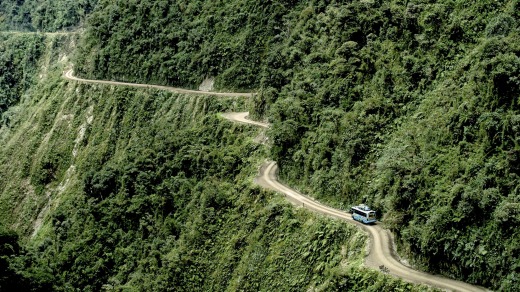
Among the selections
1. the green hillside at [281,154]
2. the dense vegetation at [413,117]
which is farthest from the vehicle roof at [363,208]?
the green hillside at [281,154]

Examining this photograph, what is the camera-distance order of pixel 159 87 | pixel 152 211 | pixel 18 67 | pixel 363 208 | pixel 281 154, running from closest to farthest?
1. pixel 363 208
2. pixel 281 154
3. pixel 152 211
4. pixel 159 87
5. pixel 18 67

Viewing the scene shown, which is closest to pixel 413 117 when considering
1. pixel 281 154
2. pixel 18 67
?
pixel 281 154

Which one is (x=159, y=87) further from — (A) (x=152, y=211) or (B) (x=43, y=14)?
(B) (x=43, y=14)

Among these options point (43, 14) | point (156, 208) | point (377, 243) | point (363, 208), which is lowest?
point (43, 14)

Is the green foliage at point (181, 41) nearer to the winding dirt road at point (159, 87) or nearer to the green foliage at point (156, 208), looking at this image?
the winding dirt road at point (159, 87)

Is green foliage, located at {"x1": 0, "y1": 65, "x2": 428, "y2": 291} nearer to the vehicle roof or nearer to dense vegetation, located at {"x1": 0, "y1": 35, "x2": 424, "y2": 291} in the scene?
dense vegetation, located at {"x1": 0, "y1": 35, "x2": 424, "y2": 291}

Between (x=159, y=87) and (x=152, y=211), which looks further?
(x=159, y=87)
